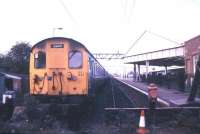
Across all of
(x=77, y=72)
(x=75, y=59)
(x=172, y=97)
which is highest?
(x=75, y=59)

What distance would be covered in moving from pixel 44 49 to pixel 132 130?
6422mm

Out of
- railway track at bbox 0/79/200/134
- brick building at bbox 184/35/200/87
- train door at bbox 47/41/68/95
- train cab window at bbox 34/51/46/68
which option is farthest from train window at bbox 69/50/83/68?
brick building at bbox 184/35/200/87

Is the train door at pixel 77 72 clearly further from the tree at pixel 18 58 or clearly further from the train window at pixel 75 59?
the tree at pixel 18 58

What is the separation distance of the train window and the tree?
30466mm

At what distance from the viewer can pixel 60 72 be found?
19406 mm

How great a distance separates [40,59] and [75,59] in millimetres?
1540

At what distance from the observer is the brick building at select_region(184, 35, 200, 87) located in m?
39.1

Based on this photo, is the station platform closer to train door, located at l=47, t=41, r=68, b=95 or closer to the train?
the train

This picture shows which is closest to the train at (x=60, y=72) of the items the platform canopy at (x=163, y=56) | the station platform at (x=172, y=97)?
the station platform at (x=172, y=97)

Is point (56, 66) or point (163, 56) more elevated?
point (163, 56)

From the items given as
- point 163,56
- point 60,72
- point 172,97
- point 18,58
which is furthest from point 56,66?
point 163,56

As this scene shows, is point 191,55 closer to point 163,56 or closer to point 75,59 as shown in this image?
point 163,56

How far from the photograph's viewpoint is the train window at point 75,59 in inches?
766

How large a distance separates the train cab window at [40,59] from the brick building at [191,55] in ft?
68.5
